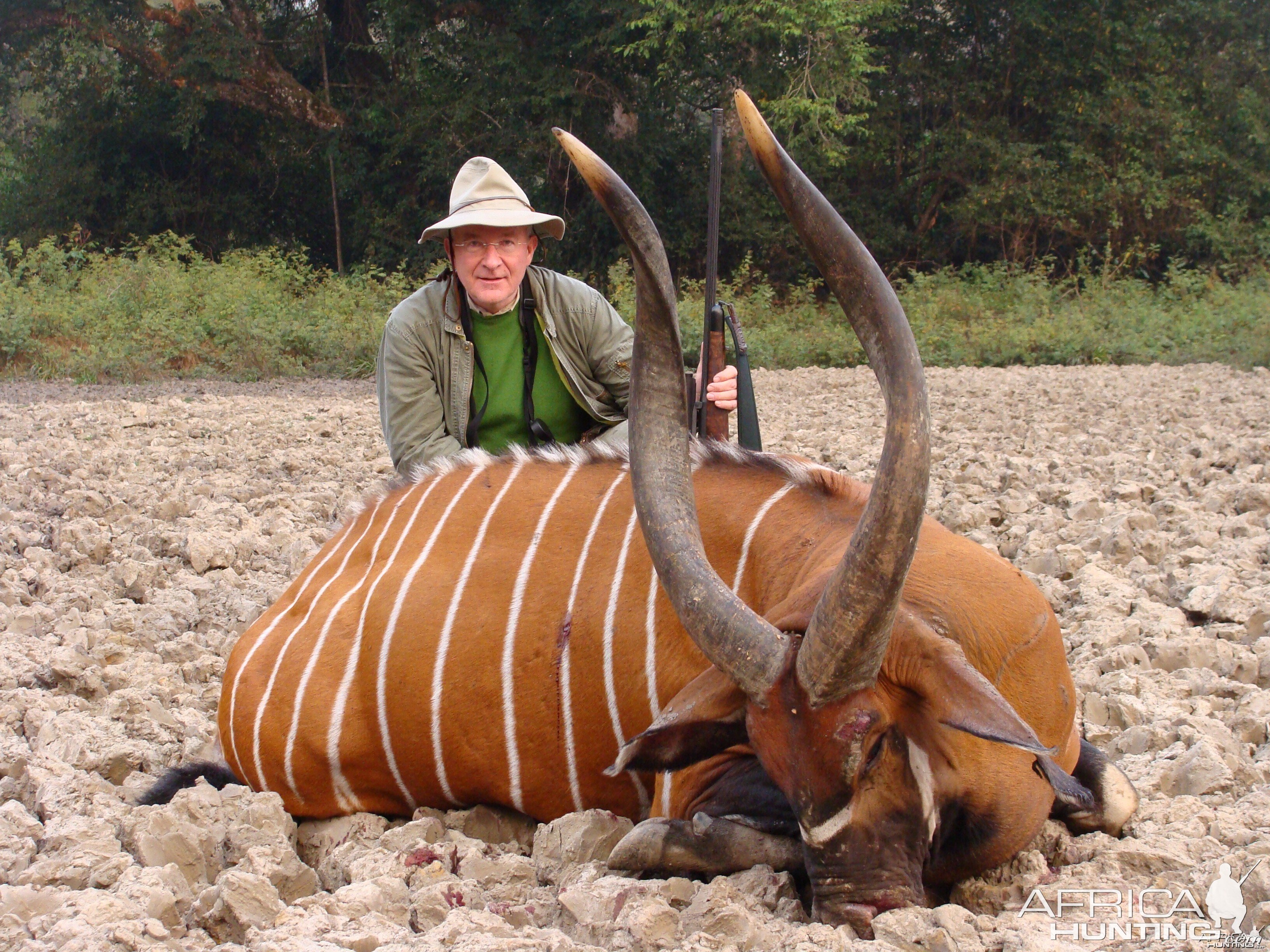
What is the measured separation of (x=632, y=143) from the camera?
21.5 metres

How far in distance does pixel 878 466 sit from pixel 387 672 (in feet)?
5.12

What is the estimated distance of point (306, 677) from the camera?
3012 mm

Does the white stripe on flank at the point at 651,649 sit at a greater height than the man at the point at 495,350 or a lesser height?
lesser

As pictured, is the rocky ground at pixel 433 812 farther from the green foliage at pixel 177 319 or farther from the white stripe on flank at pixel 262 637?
the green foliage at pixel 177 319

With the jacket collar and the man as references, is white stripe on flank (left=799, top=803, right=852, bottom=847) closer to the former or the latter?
the man

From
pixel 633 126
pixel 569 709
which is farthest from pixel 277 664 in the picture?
pixel 633 126

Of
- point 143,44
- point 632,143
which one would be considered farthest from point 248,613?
point 143,44

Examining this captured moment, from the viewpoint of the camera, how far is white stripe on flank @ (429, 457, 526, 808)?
2.83 meters

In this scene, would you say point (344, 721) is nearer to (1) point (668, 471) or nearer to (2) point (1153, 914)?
(1) point (668, 471)

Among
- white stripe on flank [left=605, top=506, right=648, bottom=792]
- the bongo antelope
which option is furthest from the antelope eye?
white stripe on flank [left=605, top=506, right=648, bottom=792]

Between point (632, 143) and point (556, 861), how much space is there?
20257 millimetres

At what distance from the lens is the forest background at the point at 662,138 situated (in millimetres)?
19422

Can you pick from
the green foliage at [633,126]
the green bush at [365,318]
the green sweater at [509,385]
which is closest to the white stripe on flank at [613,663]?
the green sweater at [509,385]

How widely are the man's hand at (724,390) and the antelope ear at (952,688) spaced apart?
1.62m
